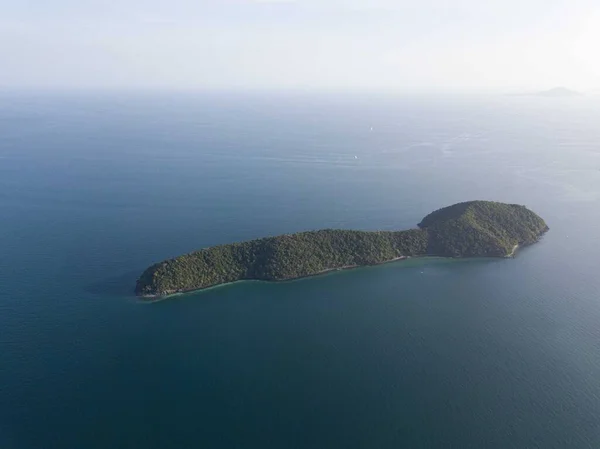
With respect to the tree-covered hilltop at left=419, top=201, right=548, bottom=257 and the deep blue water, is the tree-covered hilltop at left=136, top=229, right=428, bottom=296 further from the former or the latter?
the tree-covered hilltop at left=419, top=201, right=548, bottom=257

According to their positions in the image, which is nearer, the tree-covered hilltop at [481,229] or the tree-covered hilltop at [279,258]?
the tree-covered hilltop at [279,258]

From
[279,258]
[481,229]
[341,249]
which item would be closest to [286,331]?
[279,258]

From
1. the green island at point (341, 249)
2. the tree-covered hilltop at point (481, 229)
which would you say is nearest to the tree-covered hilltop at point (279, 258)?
the green island at point (341, 249)

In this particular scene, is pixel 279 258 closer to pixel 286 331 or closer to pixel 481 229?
pixel 286 331

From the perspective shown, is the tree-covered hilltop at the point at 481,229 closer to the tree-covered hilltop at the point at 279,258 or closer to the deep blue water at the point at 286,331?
the deep blue water at the point at 286,331

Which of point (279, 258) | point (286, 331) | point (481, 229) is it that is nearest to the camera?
point (286, 331)
